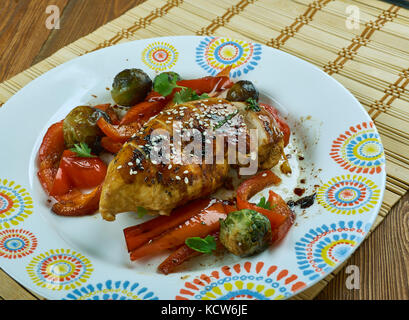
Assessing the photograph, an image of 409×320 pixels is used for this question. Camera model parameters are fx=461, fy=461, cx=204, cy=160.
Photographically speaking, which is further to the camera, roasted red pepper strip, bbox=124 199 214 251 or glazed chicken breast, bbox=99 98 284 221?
roasted red pepper strip, bbox=124 199 214 251

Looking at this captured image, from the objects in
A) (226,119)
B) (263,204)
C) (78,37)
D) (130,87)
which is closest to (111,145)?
(130,87)

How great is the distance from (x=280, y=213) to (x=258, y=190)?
35cm

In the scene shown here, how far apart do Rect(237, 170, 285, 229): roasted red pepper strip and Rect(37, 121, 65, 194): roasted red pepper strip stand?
4.64ft

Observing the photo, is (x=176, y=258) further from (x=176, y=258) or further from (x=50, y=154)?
(x=50, y=154)

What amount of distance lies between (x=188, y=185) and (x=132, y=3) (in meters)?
3.32

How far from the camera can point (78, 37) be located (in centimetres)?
510

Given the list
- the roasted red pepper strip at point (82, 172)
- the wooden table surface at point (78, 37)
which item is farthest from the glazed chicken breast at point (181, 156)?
the wooden table surface at point (78, 37)

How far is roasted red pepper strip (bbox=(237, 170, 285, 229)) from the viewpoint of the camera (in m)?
2.97

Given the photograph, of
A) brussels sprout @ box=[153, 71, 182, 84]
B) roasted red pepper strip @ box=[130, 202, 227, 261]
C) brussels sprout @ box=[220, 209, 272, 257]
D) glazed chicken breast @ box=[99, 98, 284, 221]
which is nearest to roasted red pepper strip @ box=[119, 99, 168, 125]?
brussels sprout @ box=[153, 71, 182, 84]

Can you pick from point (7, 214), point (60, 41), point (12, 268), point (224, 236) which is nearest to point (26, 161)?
point (7, 214)

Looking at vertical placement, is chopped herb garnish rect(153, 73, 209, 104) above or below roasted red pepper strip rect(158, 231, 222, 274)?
above

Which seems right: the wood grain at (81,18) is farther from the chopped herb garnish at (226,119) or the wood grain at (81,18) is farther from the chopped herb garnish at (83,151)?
the chopped herb garnish at (226,119)

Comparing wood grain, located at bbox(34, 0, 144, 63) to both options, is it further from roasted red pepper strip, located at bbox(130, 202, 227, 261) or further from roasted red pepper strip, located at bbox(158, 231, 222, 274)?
roasted red pepper strip, located at bbox(158, 231, 222, 274)

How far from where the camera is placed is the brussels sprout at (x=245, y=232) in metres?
2.75
